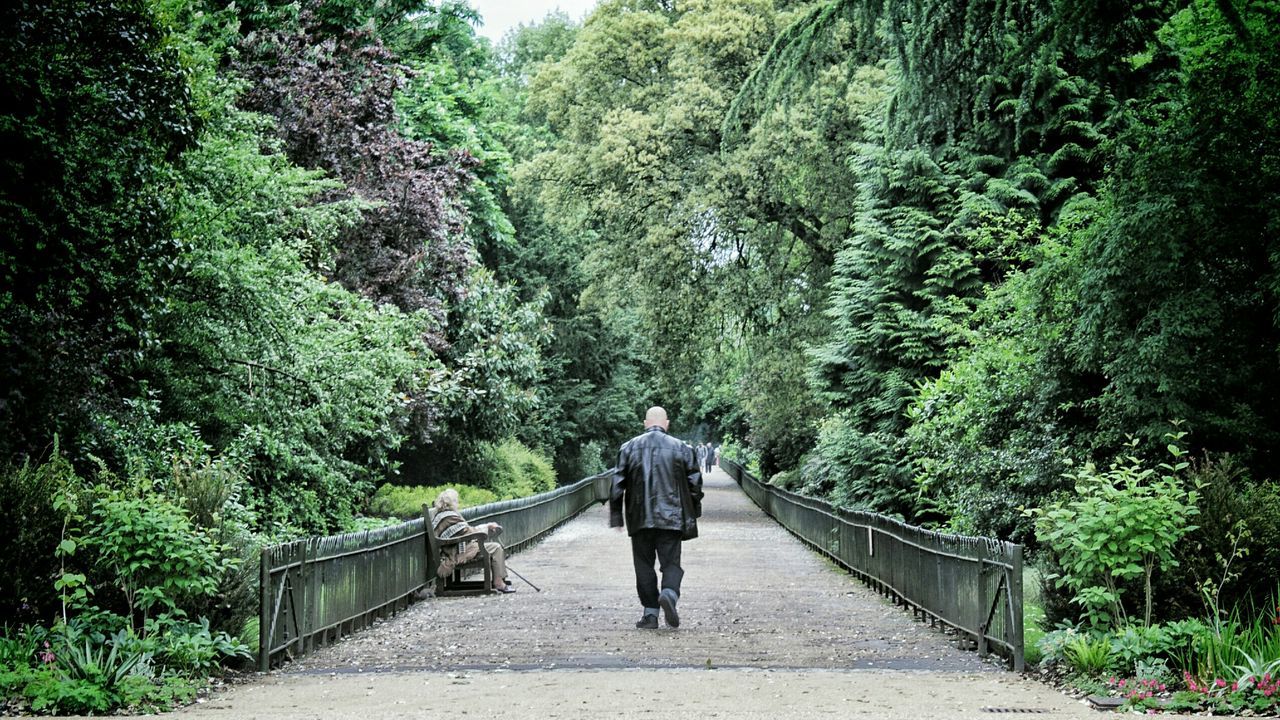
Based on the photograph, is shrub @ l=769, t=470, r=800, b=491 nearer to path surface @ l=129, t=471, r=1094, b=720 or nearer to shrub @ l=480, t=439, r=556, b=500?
shrub @ l=480, t=439, r=556, b=500

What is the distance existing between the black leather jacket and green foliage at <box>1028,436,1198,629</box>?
10.5 feet

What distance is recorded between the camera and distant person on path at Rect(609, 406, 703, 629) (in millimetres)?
10703

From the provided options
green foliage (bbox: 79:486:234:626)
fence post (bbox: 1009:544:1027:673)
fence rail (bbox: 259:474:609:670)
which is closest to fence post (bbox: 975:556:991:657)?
fence post (bbox: 1009:544:1027:673)

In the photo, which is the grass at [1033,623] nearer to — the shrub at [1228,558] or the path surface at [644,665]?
the path surface at [644,665]

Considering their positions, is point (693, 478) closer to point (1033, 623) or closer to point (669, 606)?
point (669, 606)

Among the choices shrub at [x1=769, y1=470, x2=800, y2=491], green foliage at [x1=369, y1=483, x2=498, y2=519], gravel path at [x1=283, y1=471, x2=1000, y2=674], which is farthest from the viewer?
shrub at [x1=769, y1=470, x2=800, y2=491]

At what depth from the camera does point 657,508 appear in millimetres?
10703

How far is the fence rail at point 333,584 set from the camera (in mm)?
8914

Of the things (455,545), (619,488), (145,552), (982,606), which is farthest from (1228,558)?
(455,545)

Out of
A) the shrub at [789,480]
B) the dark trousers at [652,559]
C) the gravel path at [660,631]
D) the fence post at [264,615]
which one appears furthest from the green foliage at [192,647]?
the shrub at [789,480]

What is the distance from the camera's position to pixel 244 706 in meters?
7.37

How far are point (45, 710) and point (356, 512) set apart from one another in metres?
14.9

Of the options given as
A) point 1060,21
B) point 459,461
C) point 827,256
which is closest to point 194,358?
point 1060,21

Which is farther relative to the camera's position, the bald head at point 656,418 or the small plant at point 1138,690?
the bald head at point 656,418
